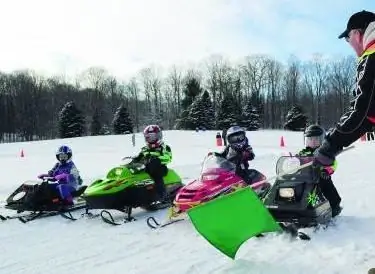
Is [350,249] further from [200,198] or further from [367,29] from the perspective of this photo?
[367,29]

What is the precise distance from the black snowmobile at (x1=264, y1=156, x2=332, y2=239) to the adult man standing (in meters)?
2.01

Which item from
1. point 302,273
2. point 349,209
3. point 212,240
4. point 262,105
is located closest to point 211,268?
point 212,240

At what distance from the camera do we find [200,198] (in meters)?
6.19

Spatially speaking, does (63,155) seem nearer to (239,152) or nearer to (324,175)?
(239,152)

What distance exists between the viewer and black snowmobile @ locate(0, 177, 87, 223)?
7.31 m

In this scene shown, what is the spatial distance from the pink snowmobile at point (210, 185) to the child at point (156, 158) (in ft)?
3.71

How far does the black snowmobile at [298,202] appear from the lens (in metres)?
5.56

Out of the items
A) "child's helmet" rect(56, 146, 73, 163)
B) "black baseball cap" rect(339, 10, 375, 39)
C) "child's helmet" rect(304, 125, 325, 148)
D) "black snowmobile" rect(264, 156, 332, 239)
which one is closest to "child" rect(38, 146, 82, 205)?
"child's helmet" rect(56, 146, 73, 163)

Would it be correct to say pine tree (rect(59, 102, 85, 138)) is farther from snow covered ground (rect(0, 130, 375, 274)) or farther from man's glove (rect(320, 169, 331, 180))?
man's glove (rect(320, 169, 331, 180))

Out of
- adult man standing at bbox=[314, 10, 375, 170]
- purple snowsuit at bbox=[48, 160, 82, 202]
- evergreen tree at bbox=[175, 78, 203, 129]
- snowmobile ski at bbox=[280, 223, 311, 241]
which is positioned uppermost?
evergreen tree at bbox=[175, 78, 203, 129]

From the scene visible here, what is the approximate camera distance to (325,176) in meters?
6.13

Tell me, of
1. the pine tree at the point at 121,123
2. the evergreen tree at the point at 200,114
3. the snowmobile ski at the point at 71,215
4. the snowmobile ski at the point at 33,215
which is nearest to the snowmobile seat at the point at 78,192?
the snowmobile ski at the point at 33,215

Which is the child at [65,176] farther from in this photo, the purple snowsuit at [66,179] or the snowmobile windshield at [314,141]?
the snowmobile windshield at [314,141]

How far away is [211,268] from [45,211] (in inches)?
152
